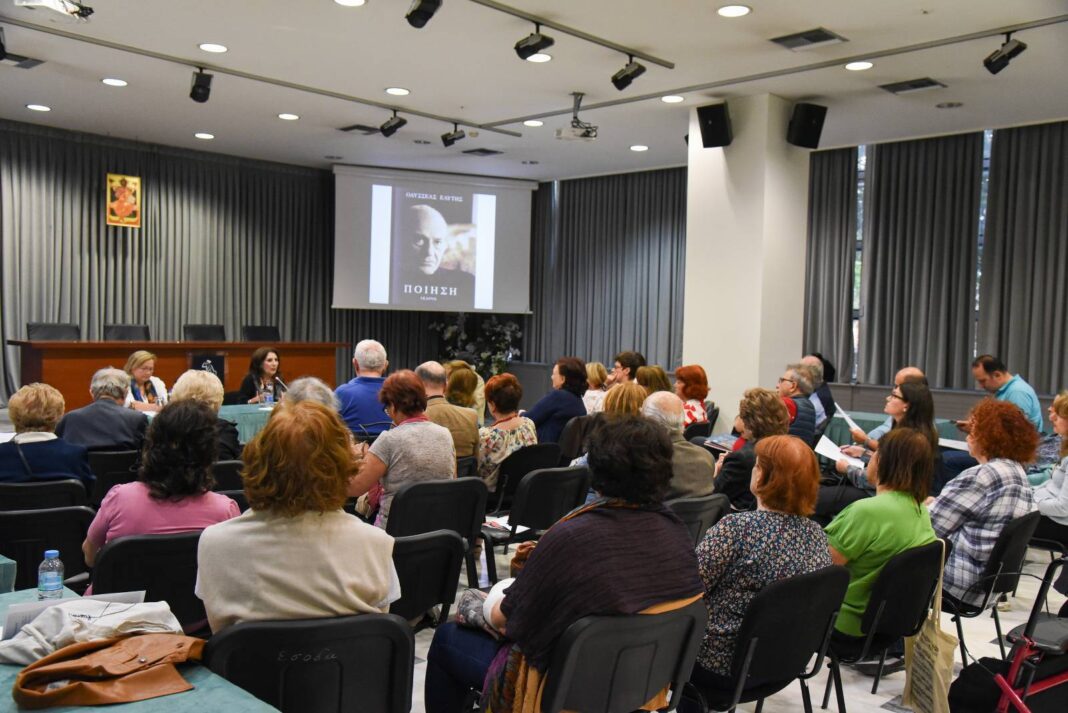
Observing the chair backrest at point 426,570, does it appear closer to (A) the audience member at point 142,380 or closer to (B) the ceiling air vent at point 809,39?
(A) the audience member at point 142,380

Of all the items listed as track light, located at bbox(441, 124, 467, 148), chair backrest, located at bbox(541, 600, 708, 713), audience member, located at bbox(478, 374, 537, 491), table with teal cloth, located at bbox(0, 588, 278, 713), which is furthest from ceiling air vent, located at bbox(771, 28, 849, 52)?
table with teal cloth, located at bbox(0, 588, 278, 713)

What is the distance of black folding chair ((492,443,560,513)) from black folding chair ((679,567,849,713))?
7.33 ft

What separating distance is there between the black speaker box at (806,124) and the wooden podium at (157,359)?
5712 millimetres

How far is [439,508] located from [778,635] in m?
1.66

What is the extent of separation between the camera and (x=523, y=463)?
4879 millimetres

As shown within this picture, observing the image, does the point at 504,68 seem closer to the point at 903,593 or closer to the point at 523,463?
the point at 523,463

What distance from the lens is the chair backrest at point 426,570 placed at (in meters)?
2.75

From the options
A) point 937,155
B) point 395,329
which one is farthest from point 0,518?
point 395,329

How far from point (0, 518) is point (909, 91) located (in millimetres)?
7053

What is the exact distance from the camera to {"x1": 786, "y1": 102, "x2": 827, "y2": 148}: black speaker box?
7.82m

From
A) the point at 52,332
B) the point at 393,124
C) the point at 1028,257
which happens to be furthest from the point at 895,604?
the point at 52,332

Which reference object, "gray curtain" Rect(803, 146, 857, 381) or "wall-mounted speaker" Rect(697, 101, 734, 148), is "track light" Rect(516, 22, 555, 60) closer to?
"wall-mounted speaker" Rect(697, 101, 734, 148)

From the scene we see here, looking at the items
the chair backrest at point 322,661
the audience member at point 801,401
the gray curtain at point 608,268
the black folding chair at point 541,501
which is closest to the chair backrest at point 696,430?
the audience member at point 801,401

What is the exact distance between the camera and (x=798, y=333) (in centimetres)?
838
